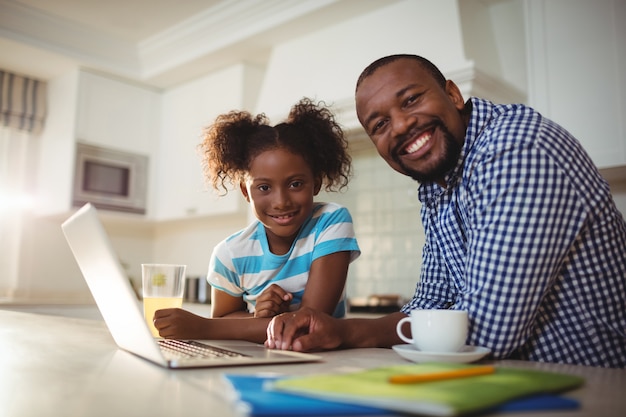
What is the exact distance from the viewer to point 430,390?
0.48m

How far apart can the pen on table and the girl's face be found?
2.92ft

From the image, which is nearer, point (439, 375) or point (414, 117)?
point (439, 375)

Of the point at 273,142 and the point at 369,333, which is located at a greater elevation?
the point at 273,142

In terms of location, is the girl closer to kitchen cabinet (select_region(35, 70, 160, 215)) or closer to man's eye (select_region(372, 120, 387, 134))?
man's eye (select_region(372, 120, 387, 134))

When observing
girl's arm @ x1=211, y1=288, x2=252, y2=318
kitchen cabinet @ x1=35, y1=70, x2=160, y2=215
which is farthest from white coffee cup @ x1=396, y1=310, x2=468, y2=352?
kitchen cabinet @ x1=35, y1=70, x2=160, y2=215

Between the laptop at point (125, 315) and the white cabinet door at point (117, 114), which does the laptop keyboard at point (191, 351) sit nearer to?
the laptop at point (125, 315)

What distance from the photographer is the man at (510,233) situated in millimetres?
841

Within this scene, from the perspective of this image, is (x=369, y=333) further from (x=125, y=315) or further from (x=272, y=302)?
(x=125, y=315)

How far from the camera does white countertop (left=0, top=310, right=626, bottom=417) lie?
0.49 m

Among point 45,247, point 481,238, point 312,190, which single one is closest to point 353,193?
point 312,190

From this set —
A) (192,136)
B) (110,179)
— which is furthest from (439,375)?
(110,179)

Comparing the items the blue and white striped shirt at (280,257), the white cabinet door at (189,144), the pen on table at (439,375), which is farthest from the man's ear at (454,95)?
the white cabinet door at (189,144)

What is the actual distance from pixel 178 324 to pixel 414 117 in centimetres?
62

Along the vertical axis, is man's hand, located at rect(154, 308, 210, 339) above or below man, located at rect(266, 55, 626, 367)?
below
